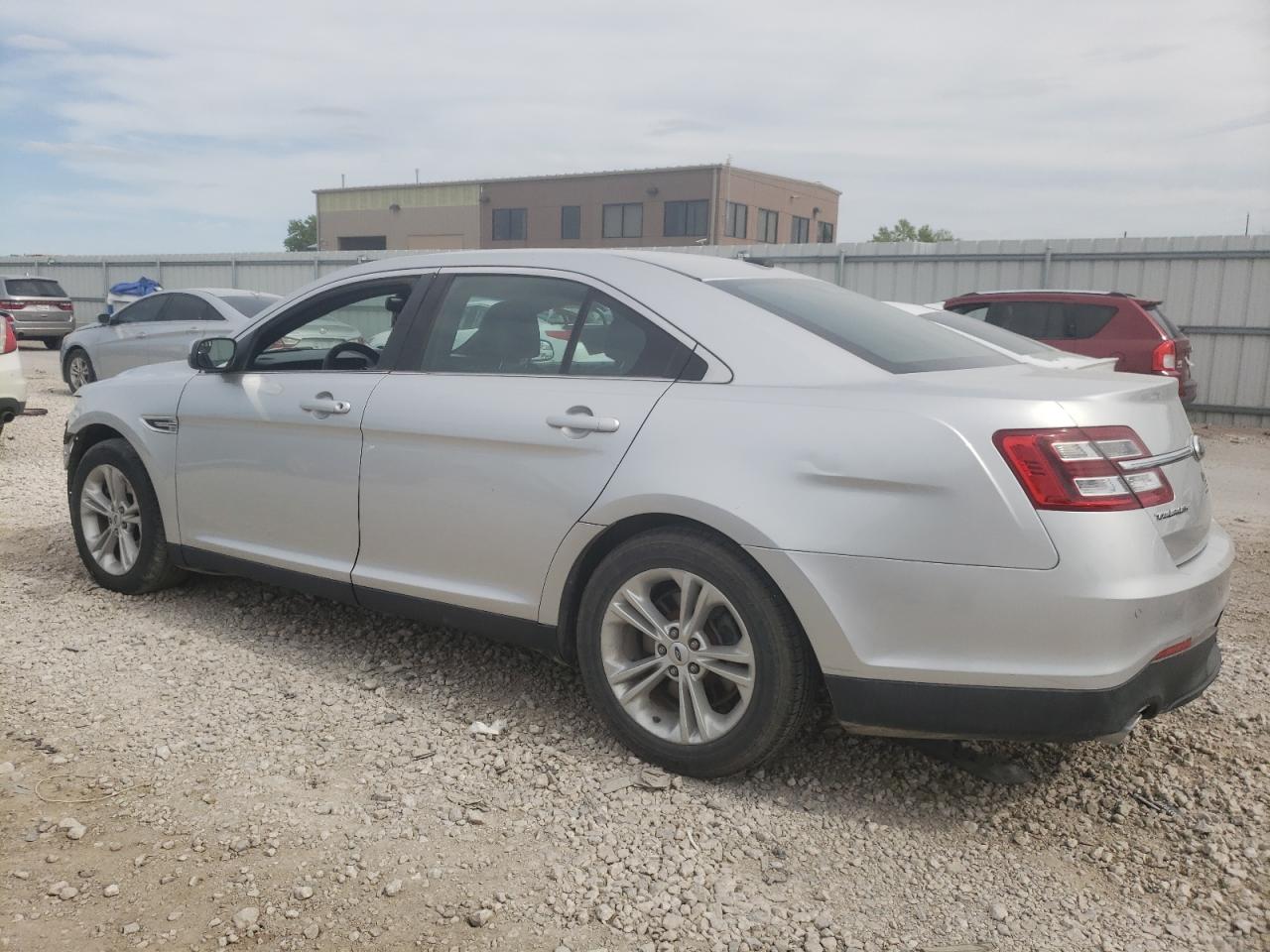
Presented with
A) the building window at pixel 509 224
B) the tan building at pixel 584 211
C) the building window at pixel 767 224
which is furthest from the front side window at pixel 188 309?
the building window at pixel 767 224

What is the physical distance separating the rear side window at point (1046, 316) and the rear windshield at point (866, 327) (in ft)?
30.1

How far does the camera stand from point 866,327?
12.3 ft

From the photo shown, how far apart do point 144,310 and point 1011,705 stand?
13.7 m

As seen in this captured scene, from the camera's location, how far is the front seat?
12.8 ft

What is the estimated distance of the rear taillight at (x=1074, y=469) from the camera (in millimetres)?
2834

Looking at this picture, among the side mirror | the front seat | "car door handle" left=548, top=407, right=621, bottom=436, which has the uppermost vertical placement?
the front seat

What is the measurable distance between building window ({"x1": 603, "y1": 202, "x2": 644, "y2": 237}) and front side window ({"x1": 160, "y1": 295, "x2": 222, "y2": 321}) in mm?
37279

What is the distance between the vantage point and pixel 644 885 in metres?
2.87

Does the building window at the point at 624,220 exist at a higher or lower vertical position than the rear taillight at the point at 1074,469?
higher

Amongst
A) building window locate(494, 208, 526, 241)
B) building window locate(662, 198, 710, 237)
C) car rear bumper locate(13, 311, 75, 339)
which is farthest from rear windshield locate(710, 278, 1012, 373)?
building window locate(494, 208, 526, 241)

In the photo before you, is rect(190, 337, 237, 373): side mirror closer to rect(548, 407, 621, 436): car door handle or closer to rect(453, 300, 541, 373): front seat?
rect(453, 300, 541, 373): front seat

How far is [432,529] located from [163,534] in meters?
1.80

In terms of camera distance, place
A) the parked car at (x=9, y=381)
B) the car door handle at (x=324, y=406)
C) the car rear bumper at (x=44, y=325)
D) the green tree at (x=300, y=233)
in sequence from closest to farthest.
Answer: the car door handle at (x=324, y=406), the parked car at (x=9, y=381), the car rear bumper at (x=44, y=325), the green tree at (x=300, y=233)

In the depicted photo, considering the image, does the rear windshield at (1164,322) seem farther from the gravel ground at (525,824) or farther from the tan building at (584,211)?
the tan building at (584,211)
